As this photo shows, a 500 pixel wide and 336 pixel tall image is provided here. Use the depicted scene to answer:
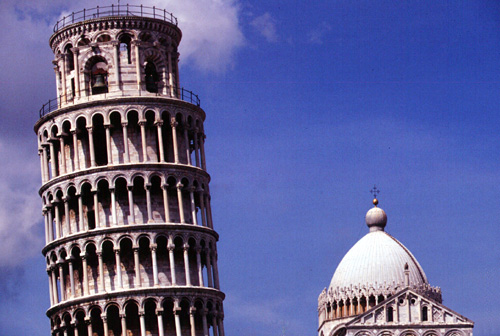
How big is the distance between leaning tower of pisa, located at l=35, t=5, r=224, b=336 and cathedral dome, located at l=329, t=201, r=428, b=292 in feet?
145

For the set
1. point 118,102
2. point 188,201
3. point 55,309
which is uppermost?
point 118,102

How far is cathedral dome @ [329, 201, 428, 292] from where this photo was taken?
468 ft

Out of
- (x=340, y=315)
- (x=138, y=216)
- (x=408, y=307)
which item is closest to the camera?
(x=138, y=216)

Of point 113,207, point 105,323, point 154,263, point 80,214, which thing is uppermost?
point 113,207

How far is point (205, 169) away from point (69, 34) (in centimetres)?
1317

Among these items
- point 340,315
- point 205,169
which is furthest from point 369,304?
point 205,169

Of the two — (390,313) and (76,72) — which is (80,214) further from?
(390,313)

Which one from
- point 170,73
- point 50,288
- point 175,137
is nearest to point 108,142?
point 175,137

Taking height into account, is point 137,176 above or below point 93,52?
below

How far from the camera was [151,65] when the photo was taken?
339 ft

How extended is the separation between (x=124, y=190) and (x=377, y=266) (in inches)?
1980

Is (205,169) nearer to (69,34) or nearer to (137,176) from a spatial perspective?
(137,176)

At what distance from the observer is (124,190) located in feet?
323

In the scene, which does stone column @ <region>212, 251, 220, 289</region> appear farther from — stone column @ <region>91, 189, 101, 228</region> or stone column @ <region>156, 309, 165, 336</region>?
stone column @ <region>91, 189, 101, 228</region>
